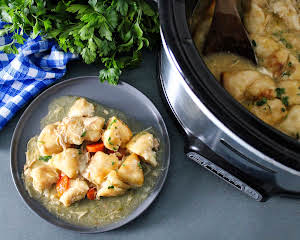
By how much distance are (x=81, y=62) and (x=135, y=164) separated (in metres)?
0.68

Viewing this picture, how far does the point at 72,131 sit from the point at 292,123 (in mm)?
871

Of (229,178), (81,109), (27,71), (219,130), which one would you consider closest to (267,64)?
(219,130)

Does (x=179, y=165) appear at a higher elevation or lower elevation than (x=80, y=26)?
lower

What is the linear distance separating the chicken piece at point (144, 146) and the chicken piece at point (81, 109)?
25cm

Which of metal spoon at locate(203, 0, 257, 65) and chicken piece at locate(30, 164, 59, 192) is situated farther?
chicken piece at locate(30, 164, 59, 192)

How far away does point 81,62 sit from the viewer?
1769 millimetres

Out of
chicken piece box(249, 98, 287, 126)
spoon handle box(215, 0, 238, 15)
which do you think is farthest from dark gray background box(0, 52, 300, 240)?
spoon handle box(215, 0, 238, 15)

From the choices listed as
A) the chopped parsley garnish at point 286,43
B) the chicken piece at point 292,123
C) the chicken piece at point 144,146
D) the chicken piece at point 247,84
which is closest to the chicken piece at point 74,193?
the chicken piece at point 144,146

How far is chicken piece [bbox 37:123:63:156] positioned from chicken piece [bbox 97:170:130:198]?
10.4 inches

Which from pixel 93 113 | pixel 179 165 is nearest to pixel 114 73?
pixel 93 113

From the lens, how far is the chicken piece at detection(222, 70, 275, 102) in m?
1.21

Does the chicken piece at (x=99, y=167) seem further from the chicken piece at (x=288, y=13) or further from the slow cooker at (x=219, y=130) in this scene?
the chicken piece at (x=288, y=13)

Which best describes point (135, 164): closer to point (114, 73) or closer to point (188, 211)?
point (188, 211)

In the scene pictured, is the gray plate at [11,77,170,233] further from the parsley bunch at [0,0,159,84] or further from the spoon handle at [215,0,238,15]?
the spoon handle at [215,0,238,15]
